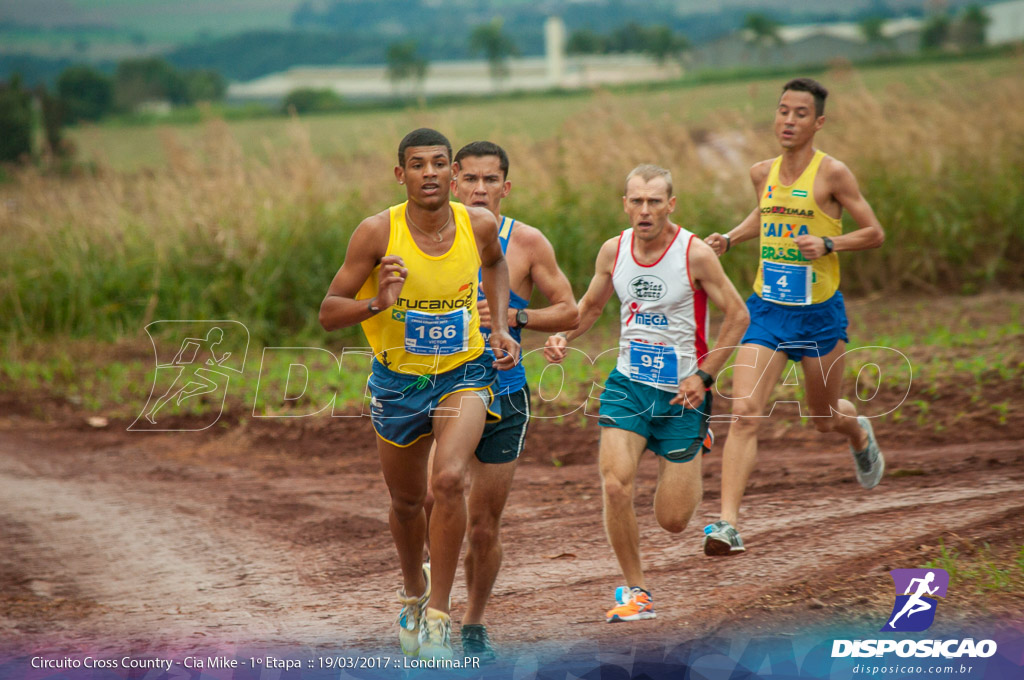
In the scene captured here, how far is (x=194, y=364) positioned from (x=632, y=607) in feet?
27.6

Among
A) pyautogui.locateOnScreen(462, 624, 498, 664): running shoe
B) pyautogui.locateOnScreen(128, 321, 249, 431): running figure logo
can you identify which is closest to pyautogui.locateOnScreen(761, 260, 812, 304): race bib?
pyautogui.locateOnScreen(462, 624, 498, 664): running shoe

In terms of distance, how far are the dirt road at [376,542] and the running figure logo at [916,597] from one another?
0.31 feet

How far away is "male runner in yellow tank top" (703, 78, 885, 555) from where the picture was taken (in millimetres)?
5969

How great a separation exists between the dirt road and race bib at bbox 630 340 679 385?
44.1 inches

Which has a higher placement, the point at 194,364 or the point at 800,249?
the point at 800,249

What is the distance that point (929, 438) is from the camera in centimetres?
806

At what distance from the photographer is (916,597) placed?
185 inches

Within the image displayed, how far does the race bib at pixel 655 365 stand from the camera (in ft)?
16.9

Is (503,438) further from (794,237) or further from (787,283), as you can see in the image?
(794,237)

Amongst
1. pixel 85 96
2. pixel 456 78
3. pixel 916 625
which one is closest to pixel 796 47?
pixel 456 78

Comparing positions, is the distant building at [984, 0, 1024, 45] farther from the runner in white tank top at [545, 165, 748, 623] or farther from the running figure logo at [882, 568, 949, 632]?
the running figure logo at [882, 568, 949, 632]

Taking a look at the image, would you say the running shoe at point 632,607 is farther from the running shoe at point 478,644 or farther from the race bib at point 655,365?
the race bib at point 655,365

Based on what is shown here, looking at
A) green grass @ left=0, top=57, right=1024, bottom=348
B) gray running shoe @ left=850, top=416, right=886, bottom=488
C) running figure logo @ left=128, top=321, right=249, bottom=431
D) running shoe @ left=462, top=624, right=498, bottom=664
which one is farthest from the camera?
green grass @ left=0, top=57, right=1024, bottom=348

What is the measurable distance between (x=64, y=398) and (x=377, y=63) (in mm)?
115312
